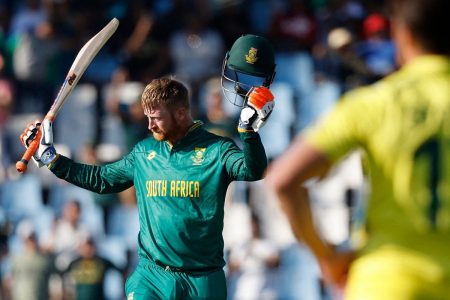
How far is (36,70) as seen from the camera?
13641mm

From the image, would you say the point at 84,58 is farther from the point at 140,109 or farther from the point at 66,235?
the point at 66,235

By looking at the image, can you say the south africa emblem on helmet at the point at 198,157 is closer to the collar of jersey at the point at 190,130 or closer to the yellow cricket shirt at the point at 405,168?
the collar of jersey at the point at 190,130

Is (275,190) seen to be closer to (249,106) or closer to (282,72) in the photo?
(249,106)

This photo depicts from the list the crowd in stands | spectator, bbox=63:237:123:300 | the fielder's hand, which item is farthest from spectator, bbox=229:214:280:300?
the fielder's hand

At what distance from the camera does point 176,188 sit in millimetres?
6184

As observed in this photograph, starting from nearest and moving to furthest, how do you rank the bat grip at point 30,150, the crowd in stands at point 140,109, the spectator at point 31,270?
1. the bat grip at point 30,150
2. the crowd in stands at point 140,109
3. the spectator at point 31,270

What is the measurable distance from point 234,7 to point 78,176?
24.8ft

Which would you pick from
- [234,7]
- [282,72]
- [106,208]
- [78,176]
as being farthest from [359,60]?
[78,176]

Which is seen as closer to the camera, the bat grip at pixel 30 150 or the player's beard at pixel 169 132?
the player's beard at pixel 169 132

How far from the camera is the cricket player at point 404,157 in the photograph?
3.16 m

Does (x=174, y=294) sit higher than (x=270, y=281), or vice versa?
(x=174, y=294)

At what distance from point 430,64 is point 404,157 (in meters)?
0.30

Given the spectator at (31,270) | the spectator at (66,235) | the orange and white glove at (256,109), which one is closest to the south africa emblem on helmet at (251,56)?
the orange and white glove at (256,109)

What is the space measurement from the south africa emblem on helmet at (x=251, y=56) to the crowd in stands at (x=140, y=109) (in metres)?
5.36
